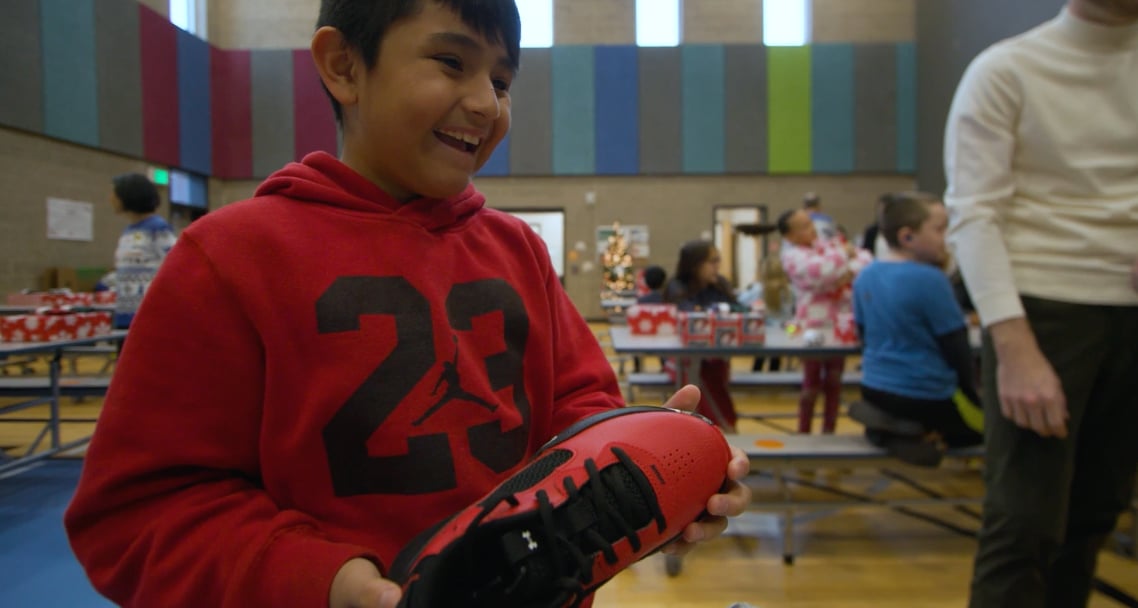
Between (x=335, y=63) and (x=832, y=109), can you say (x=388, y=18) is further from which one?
(x=832, y=109)

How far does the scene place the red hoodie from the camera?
0.66 meters

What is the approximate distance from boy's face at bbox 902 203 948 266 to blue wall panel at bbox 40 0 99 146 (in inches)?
120

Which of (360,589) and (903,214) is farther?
(903,214)

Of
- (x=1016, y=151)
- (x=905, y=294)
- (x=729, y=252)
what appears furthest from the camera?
(x=729, y=252)

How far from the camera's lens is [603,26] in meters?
9.86

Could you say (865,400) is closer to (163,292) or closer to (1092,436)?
(1092,436)

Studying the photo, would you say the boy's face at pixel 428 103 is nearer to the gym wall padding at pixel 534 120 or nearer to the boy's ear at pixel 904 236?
the boy's ear at pixel 904 236

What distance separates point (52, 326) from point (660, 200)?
33.1 ft

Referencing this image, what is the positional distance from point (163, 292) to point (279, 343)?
13 centimetres

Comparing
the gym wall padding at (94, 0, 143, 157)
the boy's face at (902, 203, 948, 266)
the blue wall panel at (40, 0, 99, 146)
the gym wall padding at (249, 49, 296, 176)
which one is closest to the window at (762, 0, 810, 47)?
the gym wall padding at (249, 49, 296, 176)

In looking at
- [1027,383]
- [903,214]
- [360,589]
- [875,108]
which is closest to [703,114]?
[875,108]

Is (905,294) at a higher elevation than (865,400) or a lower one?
higher

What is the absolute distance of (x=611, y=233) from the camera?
11.9 meters

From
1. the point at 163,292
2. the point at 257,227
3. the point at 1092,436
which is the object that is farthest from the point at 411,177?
the point at 1092,436
